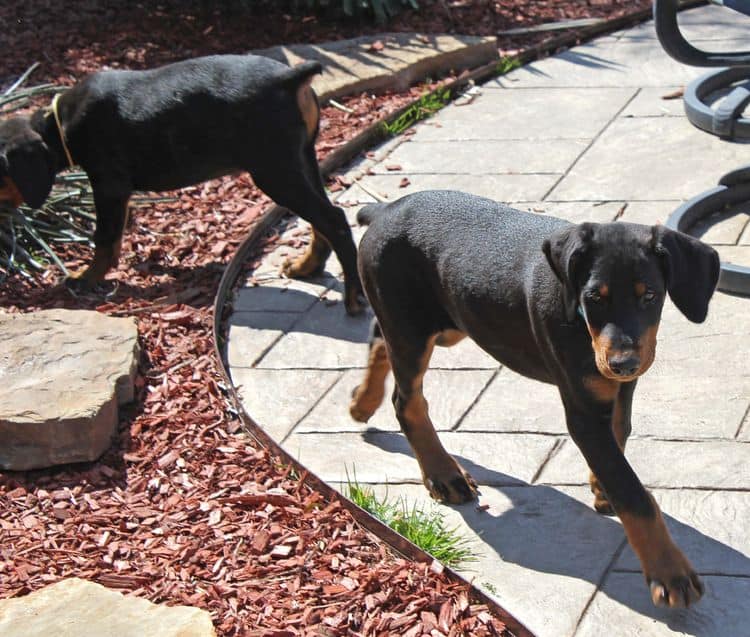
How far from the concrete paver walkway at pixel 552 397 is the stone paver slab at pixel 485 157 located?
2cm

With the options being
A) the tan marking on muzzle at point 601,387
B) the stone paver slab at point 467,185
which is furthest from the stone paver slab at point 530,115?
→ the tan marking on muzzle at point 601,387

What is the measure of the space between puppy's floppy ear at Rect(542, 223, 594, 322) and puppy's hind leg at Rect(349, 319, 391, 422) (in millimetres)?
1240

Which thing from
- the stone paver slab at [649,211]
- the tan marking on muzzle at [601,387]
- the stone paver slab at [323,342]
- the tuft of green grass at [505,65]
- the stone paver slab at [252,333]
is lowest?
the stone paver slab at [252,333]

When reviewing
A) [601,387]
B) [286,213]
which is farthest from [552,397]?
[286,213]

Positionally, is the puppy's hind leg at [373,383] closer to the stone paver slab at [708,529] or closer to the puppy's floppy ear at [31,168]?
the stone paver slab at [708,529]

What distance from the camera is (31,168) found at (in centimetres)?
625

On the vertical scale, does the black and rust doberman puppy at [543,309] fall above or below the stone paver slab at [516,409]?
above

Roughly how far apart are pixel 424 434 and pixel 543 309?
3.15 ft

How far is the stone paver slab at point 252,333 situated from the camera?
18.7ft

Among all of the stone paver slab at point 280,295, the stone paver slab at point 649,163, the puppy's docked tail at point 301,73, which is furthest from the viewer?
the stone paver slab at point 649,163

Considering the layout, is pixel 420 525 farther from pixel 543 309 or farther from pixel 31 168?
pixel 31 168

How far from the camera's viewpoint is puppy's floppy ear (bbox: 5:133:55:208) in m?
6.22

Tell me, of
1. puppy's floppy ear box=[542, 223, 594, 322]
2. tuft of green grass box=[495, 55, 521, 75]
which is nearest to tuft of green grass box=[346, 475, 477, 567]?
puppy's floppy ear box=[542, 223, 594, 322]

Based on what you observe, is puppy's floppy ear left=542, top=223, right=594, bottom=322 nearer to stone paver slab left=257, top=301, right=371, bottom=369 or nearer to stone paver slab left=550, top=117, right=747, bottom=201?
stone paver slab left=257, top=301, right=371, bottom=369
